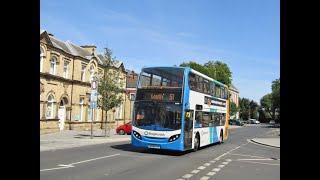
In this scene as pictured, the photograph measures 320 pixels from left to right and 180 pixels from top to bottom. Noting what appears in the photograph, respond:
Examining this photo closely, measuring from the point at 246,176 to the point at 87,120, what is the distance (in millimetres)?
32042

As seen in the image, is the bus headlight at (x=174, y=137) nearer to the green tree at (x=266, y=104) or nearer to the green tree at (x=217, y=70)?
the green tree at (x=217, y=70)

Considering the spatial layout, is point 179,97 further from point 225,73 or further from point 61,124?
point 225,73

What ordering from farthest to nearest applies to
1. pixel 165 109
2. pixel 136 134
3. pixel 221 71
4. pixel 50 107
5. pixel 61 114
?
pixel 221 71, pixel 61 114, pixel 50 107, pixel 136 134, pixel 165 109

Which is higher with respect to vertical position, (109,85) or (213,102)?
(109,85)

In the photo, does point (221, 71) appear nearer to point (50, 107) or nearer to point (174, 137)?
point (50, 107)

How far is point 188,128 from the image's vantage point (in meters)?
18.3

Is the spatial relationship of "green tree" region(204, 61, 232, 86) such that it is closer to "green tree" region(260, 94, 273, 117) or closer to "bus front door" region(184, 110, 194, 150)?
"bus front door" region(184, 110, 194, 150)

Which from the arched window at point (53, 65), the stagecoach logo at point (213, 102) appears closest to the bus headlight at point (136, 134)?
the stagecoach logo at point (213, 102)

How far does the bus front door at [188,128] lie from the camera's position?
707 inches

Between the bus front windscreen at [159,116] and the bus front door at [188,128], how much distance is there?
1.57 ft

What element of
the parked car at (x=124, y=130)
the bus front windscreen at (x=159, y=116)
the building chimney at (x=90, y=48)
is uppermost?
the building chimney at (x=90, y=48)

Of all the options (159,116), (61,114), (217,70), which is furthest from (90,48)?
(217,70)

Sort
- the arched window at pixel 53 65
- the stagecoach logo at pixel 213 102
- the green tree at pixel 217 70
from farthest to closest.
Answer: the green tree at pixel 217 70, the arched window at pixel 53 65, the stagecoach logo at pixel 213 102

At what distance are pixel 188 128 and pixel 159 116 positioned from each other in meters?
1.55
